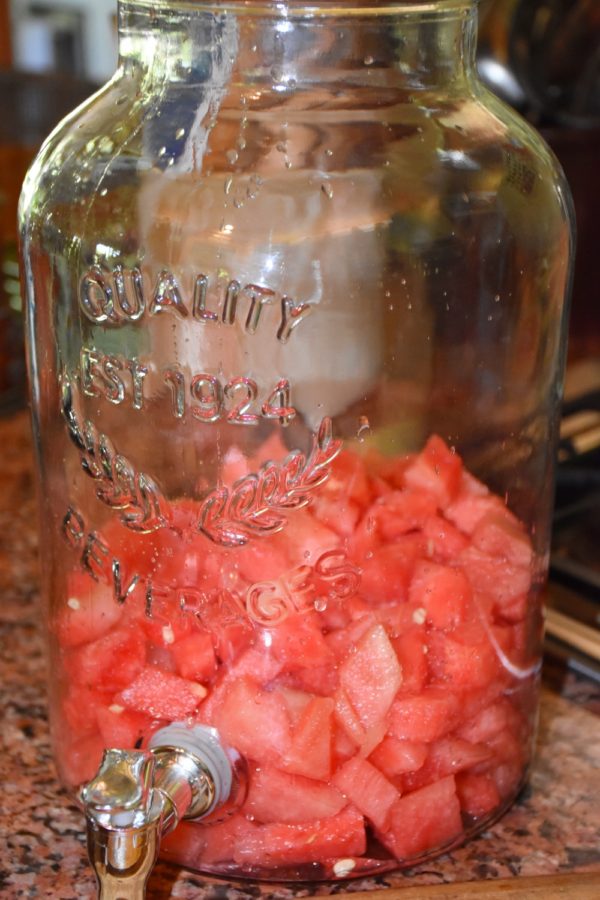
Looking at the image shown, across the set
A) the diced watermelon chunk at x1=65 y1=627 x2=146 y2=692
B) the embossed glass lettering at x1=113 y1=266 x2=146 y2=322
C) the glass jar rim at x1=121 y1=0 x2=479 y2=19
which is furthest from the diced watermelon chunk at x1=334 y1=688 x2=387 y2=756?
the glass jar rim at x1=121 y1=0 x2=479 y2=19

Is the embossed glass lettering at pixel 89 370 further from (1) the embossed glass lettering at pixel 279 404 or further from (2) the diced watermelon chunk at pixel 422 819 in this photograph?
(2) the diced watermelon chunk at pixel 422 819

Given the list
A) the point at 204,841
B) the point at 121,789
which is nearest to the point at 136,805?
the point at 121,789

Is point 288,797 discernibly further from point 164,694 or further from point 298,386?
point 298,386

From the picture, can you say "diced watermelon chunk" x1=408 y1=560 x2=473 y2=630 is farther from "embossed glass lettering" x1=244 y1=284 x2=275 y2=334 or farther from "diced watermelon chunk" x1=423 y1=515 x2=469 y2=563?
"embossed glass lettering" x1=244 y1=284 x2=275 y2=334

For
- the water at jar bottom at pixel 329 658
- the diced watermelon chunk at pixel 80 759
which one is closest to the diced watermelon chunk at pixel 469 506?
the water at jar bottom at pixel 329 658

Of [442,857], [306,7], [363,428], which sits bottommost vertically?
[442,857]

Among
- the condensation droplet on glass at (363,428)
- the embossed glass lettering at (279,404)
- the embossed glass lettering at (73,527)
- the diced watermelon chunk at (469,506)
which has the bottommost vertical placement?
the embossed glass lettering at (73,527)
